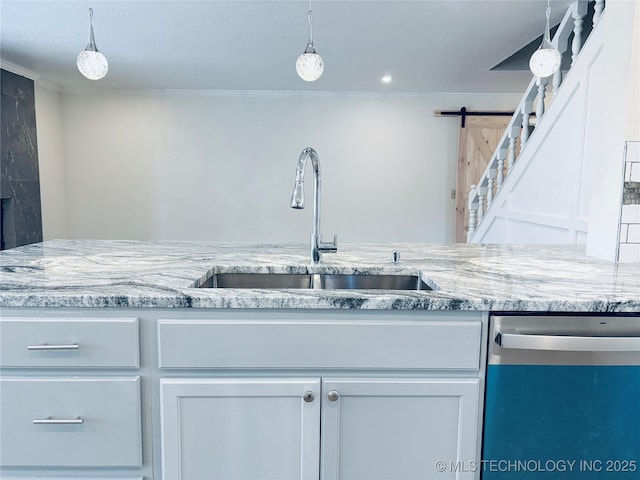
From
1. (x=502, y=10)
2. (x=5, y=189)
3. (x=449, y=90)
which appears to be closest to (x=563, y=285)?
(x=502, y=10)

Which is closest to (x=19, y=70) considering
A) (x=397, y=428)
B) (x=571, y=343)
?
(x=397, y=428)

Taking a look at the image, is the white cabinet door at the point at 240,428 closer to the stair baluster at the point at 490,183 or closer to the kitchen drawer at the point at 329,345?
the kitchen drawer at the point at 329,345

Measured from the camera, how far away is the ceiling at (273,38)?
279 centimetres

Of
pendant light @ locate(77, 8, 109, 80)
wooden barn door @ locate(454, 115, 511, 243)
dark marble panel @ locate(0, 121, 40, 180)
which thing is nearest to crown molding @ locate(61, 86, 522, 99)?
wooden barn door @ locate(454, 115, 511, 243)

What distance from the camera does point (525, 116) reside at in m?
3.32

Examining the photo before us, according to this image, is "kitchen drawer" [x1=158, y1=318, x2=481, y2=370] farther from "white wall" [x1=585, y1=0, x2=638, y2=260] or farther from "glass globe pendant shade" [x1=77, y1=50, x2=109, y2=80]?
"glass globe pendant shade" [x1=77, y1=50, x2=109, y2=80]

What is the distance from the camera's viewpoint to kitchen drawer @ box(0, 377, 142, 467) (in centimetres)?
113

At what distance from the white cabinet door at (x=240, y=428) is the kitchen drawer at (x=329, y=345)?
0.06 m

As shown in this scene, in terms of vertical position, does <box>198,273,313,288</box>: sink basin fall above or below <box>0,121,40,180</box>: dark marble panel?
below

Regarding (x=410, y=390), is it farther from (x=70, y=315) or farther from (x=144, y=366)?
(x=70, y=315)

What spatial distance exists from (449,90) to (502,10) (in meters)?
2.44

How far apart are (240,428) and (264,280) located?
0.58 meters

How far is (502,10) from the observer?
9.22 feet

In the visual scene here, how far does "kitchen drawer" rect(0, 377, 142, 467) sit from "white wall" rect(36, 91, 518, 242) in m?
4.35
